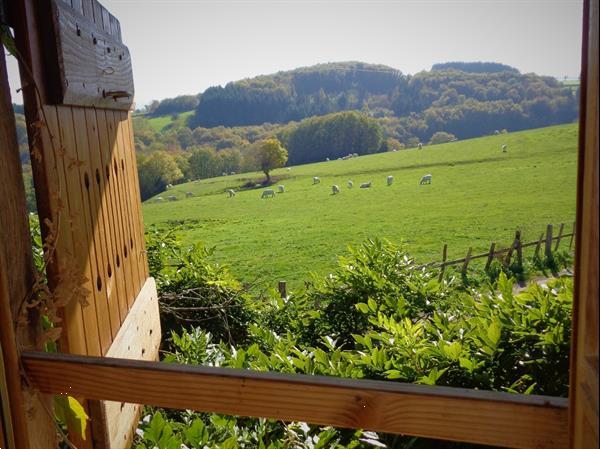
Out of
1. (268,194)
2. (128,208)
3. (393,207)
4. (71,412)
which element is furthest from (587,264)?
(268,194)

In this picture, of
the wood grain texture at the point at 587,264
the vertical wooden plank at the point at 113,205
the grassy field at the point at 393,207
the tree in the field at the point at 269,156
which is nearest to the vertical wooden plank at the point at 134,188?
the vertical wooden plank at the point at 113,205

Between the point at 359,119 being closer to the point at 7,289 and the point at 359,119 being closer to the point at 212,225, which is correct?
the point at 212,225

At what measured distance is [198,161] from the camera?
149 ft

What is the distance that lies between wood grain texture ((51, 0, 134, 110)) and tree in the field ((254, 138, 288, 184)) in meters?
45.2

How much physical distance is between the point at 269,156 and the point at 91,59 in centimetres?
4687

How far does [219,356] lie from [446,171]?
4128cm

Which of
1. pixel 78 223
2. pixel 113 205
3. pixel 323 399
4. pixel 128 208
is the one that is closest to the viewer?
pixel 323 399

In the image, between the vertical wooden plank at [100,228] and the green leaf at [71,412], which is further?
the vertical wooden plank at [100,228]

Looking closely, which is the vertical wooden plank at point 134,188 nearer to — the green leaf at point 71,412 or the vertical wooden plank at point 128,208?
the vertical wooden plank at point 128,208

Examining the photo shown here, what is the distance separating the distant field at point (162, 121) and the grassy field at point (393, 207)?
1270 cm

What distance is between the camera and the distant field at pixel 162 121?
180 ft

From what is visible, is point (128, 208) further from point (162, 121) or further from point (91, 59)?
point (162, 121)

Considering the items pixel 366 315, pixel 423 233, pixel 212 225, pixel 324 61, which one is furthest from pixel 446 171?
pixel 324 61

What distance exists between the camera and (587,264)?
66 cm
